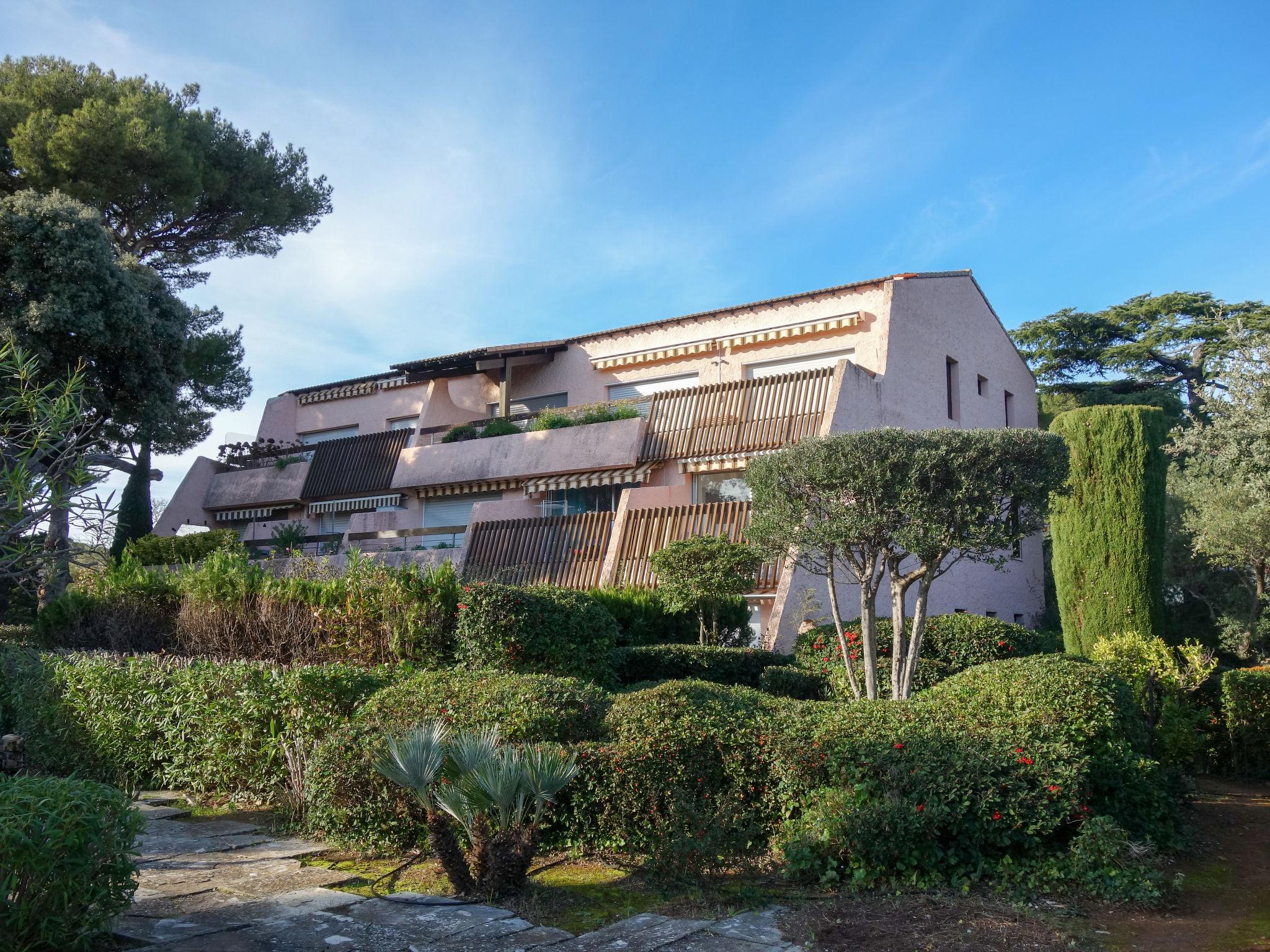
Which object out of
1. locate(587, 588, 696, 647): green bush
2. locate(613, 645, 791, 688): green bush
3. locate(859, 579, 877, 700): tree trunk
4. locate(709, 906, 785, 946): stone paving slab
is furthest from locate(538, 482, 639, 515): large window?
locate(709, 906, 785, 946): stone paving slab

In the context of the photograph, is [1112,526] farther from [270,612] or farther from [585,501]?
[270,612]

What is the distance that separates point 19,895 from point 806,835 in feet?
14.8

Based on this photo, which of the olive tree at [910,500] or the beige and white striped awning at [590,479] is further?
the beige and white striped awning at [590,479]

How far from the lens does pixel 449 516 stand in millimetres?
26422

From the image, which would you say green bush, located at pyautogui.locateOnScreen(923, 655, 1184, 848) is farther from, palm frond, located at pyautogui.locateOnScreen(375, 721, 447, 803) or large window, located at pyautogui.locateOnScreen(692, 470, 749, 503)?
large window, located at pyautogui.locateOnScreen(692, 470, 749, 503)

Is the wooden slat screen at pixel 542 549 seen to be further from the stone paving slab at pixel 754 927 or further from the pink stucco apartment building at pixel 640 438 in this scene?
the stone paving slab at pixel 754 927

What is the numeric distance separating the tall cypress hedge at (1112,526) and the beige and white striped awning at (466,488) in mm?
13360

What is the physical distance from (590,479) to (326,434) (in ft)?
44.9

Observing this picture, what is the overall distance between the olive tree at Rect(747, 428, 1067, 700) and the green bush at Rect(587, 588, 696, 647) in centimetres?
510

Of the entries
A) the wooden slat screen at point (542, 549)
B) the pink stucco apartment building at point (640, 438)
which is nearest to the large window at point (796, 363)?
the pink stucco apartment building at point (640, 438)

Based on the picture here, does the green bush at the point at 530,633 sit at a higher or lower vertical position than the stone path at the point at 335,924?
higher

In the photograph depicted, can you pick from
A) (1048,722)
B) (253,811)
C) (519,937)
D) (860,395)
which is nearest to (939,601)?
(860,395)

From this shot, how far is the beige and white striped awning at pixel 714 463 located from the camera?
20531mm

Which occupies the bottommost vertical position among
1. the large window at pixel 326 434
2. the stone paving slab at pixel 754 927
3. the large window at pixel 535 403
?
the stone paving slab at pixel 754 927
